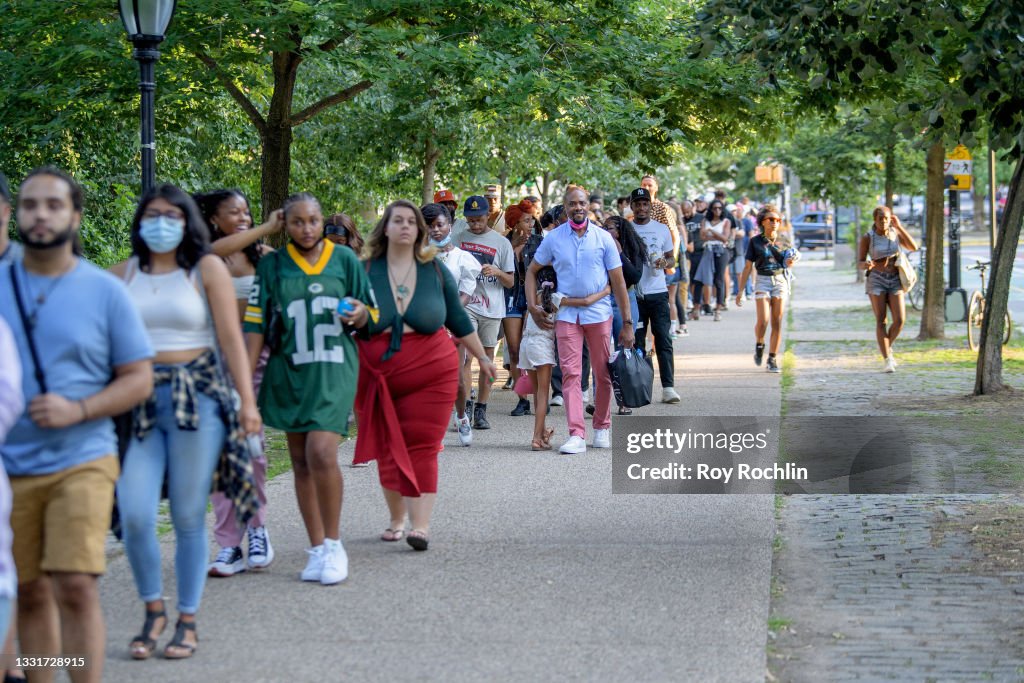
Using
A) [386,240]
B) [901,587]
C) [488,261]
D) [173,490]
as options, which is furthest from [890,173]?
[173,490]

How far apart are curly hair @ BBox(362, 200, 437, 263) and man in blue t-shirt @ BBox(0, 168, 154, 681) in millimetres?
3025

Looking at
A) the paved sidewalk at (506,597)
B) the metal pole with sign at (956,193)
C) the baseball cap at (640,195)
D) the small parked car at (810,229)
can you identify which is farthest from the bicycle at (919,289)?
the small parked car at (810,229)

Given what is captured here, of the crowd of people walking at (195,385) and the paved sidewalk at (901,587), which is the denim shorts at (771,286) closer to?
the paved sidewalk at (901,587)

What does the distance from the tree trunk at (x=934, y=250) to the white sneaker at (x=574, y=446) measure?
1029 cm

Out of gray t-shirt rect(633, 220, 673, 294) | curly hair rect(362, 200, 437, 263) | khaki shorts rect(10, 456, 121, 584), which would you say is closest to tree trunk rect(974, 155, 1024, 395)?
gray t-shirt rect(633, 220, 673, 294)

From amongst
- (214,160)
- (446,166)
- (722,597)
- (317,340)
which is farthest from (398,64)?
(214,160)

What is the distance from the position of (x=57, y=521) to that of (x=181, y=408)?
37.7 inches

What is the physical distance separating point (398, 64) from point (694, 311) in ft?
46.8

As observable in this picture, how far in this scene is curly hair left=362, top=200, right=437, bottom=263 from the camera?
7605 mm

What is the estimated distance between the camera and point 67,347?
4551 mm

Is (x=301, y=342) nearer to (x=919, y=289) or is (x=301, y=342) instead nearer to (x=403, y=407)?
(x=403, y=407)

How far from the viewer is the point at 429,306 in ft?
24.7

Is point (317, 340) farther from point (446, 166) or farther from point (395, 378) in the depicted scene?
point (446, 166)

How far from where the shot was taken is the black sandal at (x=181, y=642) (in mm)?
5477
